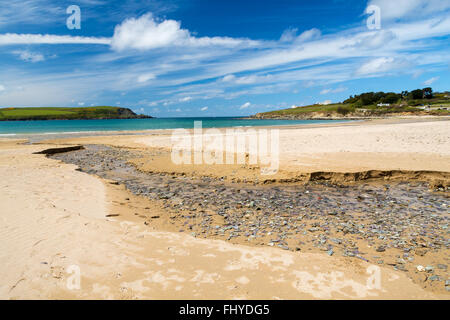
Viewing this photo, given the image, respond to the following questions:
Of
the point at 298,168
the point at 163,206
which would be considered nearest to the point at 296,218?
the point at 163,206

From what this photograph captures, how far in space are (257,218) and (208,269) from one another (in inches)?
137

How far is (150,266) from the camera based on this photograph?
15.7 feet

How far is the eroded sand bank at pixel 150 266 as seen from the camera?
4074mm

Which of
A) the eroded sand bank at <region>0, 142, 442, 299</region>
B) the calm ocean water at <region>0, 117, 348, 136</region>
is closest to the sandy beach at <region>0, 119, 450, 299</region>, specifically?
the eroded sand bank at <region>0, 142, 442, 299</region>

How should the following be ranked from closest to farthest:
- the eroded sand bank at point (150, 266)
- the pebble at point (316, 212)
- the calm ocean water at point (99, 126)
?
the eroded sand bank at point (150, 266), the pebble at point (316, 212), the calm ocean water at point (99, 126)

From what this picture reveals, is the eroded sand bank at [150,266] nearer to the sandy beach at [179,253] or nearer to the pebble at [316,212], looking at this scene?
the sandy beach at [179,253]

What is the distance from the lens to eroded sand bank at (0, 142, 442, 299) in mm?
4074

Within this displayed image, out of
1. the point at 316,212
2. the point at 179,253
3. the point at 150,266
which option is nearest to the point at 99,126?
the point at 316,212

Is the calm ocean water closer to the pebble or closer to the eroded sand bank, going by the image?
the pebble

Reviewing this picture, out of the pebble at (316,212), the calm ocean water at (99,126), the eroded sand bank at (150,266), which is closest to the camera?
the eroded sand bank at (150,266)

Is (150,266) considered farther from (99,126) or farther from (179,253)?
(99,126)

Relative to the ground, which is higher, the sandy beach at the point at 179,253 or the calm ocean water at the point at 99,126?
the calm ocean water at the point at 99,126

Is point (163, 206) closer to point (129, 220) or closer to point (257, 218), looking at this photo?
point (129, 220)

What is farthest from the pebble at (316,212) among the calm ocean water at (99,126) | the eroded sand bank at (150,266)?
the calm ocean water at (99,126)
